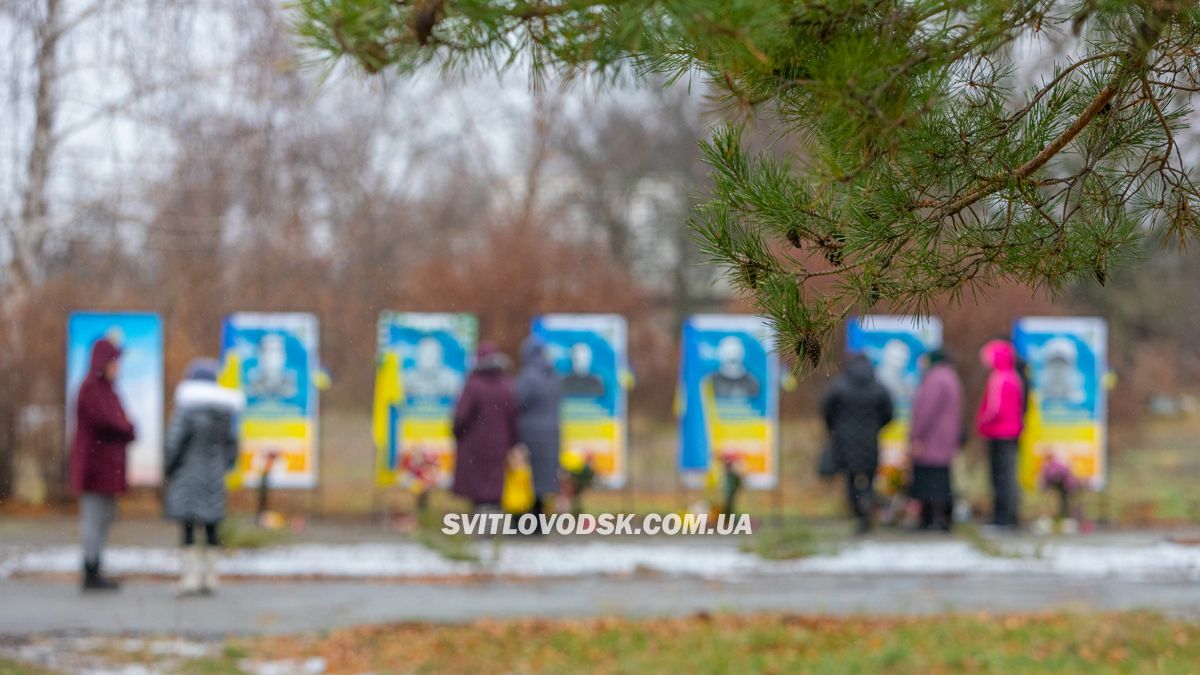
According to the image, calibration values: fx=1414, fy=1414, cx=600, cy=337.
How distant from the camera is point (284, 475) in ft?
45.2

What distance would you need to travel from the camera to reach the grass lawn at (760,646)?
7211mm

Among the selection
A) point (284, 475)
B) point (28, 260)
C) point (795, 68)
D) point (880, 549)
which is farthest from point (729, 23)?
point (28, 260)

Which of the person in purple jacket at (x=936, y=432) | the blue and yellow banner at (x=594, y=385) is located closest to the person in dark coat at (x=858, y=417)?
the person in purple jacket at (x=936, y=432)

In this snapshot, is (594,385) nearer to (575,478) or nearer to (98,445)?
(575,478)

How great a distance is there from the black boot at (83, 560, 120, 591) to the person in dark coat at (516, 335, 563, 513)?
433cm

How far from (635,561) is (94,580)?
412 cm

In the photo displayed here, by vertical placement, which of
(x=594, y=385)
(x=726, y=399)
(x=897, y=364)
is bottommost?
(x=726, y=399)

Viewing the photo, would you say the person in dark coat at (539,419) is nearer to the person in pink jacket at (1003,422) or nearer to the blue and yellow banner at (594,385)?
the blue and yellow banner at (594,385)

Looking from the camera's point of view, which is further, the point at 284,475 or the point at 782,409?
the point at 782,409

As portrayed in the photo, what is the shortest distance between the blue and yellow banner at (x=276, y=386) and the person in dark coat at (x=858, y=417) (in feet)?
16.5

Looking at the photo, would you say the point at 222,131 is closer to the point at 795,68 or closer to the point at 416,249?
the point at 416,249

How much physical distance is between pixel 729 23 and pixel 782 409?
13936mm

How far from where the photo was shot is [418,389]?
13797mm

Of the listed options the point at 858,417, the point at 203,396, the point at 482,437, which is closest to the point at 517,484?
the point at 482,437
